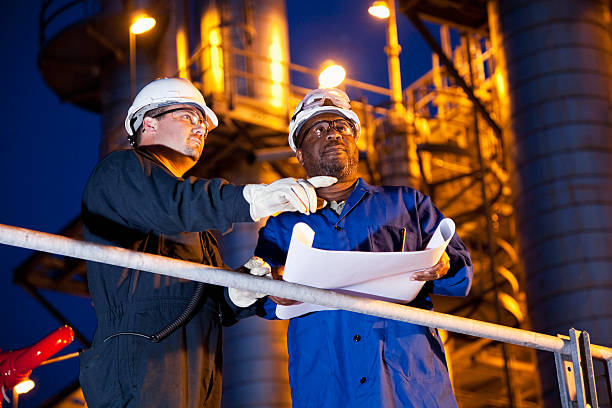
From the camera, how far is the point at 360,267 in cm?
370

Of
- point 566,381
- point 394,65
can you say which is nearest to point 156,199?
point 566,381

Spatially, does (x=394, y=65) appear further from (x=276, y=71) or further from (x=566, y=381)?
(x=566, y=381)

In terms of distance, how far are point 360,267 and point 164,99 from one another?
140cm

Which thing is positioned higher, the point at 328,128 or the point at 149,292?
the point at 328,128

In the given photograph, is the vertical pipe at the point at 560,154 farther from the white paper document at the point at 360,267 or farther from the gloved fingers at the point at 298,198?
the gloved fingers at the point at 298,198

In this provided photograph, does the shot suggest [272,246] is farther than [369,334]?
Yes

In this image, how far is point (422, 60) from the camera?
52.8 m

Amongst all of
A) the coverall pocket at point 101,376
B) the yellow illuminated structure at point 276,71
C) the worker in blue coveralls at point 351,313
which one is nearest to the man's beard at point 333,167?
the worker in blue coveralls at point 351,313

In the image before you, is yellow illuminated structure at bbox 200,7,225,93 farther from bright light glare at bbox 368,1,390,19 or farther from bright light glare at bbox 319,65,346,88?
bright light glare at bbox 368,1,390,19

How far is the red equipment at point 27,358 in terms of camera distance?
5.80 metres

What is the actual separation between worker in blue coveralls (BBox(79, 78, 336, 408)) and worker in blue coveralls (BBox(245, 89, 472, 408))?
38cm

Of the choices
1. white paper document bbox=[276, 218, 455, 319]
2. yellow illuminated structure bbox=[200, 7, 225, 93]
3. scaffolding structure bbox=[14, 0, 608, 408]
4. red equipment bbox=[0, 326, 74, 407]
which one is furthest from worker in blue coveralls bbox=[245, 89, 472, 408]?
yellow illuminated structure bbox=[200, 7, 225, 93]

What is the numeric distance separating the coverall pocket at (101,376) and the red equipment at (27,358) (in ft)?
6.66

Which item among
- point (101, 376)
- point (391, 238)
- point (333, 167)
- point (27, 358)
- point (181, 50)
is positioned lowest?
point (101, 376)
